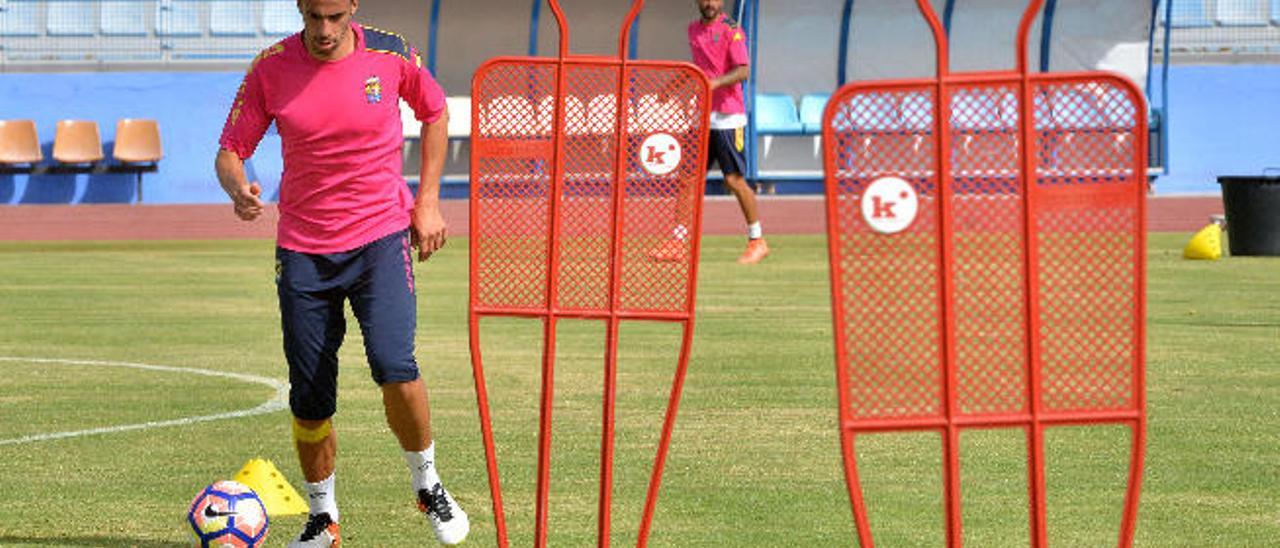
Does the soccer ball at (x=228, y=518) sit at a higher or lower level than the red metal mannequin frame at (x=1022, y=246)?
lower

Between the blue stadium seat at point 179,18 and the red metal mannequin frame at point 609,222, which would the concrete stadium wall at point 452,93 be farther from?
the red metal mannequin frame at point 609,222

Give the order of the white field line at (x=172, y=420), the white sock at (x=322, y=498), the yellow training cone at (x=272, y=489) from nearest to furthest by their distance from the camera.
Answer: the white sock at (x=322, y=498), the yellow training cone at (x=272, y=489), the white field line at (x=172, y=420)

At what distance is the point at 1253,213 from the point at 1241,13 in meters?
14.5

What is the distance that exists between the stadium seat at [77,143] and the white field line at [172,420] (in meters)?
21.4

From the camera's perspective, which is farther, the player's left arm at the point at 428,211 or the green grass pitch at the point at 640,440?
the green grass pitch at the point at 640,440

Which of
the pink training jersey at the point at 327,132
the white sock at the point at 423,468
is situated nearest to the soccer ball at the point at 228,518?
the white sock at the point at 423,468

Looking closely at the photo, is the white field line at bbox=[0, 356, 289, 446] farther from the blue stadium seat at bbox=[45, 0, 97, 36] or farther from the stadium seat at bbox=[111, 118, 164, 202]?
the blue stadium seat at bbox=[45, 0, 97, 36]

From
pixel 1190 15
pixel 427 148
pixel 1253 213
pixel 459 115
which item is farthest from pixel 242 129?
pixel 1190 15

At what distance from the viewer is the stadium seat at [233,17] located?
37.7m

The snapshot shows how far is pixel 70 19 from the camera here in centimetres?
3831

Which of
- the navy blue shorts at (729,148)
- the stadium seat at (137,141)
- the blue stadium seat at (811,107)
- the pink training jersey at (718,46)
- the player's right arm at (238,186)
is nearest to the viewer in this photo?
the player's right arm at (238,186)

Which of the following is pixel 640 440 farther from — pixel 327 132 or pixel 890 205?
pixel 890 205

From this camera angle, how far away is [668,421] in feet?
20.9

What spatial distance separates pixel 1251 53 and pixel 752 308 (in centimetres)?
2134
